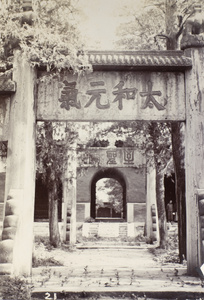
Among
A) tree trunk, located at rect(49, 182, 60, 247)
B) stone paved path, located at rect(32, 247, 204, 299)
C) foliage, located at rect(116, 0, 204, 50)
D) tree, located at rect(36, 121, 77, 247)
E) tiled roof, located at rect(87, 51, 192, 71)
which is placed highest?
foliage, located at rect(116, 0, 204, 50)

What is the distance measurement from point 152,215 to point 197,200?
898cm

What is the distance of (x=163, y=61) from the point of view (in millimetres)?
7531

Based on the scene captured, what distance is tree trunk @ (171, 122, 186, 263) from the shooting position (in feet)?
30.0

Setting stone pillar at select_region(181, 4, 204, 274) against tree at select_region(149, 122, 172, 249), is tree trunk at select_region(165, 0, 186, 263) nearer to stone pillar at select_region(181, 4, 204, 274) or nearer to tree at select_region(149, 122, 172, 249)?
stone pillar at select_region(181, 4, 204, 274)

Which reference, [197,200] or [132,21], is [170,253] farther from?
[132,21]

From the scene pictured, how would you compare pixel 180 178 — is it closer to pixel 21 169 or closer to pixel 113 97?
pixel 113 97

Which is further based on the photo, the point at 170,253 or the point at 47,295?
the point at 170,253

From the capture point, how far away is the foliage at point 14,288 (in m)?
5.43

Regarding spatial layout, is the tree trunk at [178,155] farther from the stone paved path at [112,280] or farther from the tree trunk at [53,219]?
the tree trunk at [53,219]

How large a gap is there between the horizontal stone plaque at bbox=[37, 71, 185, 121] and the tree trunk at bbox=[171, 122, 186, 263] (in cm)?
190

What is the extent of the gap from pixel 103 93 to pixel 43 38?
4.90 feet

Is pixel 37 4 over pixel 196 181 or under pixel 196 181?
over

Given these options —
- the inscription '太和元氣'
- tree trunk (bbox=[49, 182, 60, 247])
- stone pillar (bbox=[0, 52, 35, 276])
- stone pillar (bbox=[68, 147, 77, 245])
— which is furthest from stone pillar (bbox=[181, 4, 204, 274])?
stone pillar (bbox=[68, 147, 77, 245])

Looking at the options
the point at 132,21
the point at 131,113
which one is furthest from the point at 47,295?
the point at 132,21
